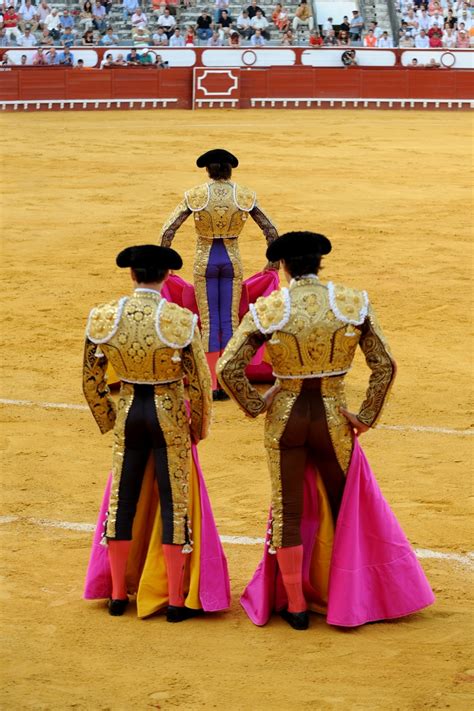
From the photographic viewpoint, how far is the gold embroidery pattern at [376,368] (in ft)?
15.4

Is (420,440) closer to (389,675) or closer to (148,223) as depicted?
(389,675)

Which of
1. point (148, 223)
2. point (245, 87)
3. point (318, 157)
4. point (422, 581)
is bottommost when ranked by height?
point (422, 581)

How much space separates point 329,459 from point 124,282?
6.90 m

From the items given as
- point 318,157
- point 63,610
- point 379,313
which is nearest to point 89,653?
point 63,610

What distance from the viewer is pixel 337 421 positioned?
470 cm

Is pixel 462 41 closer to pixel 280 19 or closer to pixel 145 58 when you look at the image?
pixel 280 19

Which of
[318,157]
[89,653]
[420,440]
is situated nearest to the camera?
[89,653]

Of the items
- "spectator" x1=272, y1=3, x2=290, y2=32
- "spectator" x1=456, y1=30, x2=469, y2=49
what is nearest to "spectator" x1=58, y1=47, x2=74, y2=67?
"spectator" x1=272, y1=3, x2=290, y2=32

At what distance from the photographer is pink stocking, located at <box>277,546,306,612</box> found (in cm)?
472

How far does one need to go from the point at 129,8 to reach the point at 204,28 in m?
2.14

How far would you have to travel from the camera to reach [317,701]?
4.21 m

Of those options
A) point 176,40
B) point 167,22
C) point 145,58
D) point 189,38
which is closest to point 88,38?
point 145,58

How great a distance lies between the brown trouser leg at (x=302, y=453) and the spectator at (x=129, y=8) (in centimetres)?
2345

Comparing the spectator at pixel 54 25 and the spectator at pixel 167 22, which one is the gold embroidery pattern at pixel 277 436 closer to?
the spectator at pixel 54 25
